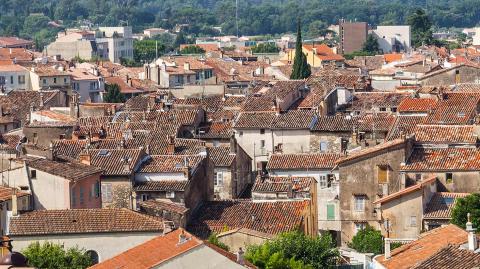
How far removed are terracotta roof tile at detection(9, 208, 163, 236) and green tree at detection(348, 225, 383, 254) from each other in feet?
24.0

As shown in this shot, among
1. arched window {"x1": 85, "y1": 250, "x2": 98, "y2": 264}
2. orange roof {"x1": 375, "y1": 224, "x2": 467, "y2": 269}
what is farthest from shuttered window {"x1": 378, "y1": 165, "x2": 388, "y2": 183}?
arched window {"x1": 85, "y1": 250, "x2": 98, "y2": 264}

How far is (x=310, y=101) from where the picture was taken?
7638cm

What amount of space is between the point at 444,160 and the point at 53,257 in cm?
1551

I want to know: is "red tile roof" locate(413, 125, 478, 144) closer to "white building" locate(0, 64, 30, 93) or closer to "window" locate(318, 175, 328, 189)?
"window" locate(318, 175, 328, 189)

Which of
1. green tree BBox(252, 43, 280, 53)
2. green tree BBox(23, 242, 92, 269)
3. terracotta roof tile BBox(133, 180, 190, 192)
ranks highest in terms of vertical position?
green tree BBox(23, 242, 92, 269)

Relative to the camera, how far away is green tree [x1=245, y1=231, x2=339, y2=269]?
37.1m

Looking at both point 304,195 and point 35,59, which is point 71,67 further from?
point 304,195

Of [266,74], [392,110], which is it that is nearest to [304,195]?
[392,110]

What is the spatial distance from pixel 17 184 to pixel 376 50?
355ft

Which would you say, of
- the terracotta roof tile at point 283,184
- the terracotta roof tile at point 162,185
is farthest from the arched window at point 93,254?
the terracotta roof tile at point 283,184

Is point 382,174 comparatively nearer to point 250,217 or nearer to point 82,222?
point 250,217

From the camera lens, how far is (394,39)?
516 ft

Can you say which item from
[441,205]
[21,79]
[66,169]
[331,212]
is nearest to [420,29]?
[21,79]

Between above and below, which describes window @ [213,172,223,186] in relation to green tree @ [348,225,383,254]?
below
